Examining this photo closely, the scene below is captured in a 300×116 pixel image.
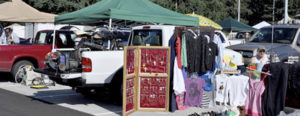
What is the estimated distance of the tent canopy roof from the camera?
15086mm

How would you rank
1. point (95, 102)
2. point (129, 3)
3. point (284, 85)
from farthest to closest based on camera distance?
point (129, 3) < point (95, 102) < point (284, 85)

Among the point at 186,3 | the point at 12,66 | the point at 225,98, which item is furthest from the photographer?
the point at 186,3

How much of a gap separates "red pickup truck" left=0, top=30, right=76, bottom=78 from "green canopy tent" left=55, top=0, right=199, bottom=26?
3.89 ft

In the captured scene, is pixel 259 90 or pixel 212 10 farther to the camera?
pixel 212 10

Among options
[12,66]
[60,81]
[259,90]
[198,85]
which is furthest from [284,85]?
[12,66]

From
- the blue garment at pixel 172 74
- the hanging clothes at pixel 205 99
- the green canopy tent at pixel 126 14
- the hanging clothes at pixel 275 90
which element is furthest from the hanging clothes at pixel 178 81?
the green canopy tent at pixel 126 14

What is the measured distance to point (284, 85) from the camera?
22.1ft

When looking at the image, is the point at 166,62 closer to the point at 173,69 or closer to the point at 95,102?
the point at 173,69

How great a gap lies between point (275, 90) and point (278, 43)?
18.5 ft

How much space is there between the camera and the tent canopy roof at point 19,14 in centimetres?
1509

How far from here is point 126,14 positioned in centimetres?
1053

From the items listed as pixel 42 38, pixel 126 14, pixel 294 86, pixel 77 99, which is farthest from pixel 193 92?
pixel 42 38

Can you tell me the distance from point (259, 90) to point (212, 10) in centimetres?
4801

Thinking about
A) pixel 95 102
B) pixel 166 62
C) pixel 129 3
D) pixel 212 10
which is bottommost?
pixel 95 102
